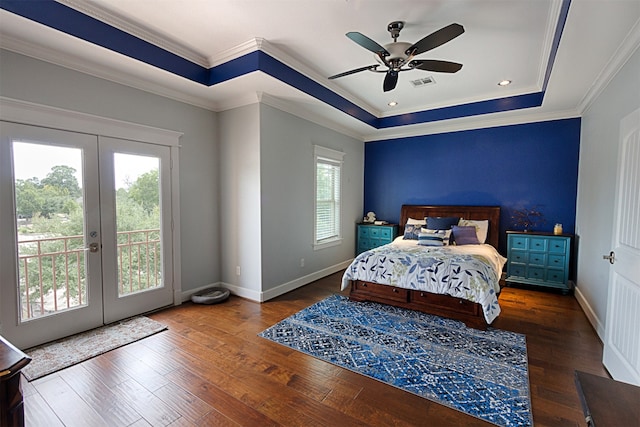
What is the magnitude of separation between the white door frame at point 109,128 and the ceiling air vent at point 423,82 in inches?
130

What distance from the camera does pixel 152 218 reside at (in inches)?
144

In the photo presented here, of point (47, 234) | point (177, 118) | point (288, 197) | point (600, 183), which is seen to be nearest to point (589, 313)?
point (600, 183)

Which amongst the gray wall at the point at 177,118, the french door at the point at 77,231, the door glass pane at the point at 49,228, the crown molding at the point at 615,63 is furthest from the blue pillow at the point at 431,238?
the door glass pane at the point at 49,228

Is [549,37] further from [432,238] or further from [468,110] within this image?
[432,238]

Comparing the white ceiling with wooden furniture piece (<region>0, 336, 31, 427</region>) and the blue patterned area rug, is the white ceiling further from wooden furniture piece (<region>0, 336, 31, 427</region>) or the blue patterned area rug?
the blue patterned area rug

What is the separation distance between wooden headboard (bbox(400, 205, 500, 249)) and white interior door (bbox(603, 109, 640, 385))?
8.96ft

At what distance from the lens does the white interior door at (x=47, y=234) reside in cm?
259

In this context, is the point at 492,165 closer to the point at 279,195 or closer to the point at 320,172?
the point at 320,172

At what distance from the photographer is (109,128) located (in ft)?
10.4

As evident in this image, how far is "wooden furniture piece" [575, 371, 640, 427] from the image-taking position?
34.6 inches

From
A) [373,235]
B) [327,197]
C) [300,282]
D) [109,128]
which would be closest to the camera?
[109,128]

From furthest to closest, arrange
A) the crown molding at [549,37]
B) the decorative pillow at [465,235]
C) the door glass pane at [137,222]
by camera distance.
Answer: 1. the decorative pillow at [465,235]
2. the door glass pane at [137,222]
3. the crown molding at [549,37]

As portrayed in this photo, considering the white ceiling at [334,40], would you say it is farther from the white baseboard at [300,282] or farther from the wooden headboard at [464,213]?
the white baseboard at [300,282]

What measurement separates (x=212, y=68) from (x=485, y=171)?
4.72 metres
